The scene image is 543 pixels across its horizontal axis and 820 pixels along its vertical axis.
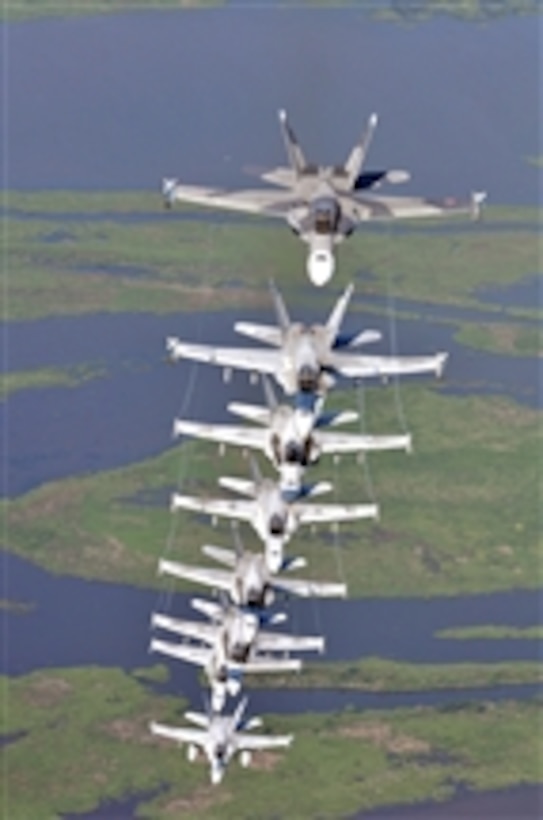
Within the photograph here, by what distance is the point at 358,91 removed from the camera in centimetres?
13838

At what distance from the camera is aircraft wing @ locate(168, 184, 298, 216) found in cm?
6725

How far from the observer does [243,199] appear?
68.1m

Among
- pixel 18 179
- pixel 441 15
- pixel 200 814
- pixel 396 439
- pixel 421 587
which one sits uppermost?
pixel 441 15

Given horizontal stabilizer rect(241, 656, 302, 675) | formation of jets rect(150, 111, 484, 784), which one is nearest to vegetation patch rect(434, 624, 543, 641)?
formation of jets rect(150, 111, 484, 784)

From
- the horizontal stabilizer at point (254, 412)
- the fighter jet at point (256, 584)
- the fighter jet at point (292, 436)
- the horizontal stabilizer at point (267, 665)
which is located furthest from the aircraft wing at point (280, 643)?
the horizontal stabilizer at point (254, 412)

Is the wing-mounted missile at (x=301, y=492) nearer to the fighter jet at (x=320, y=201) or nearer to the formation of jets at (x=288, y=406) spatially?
the formation of jets at (x=288, y=406)

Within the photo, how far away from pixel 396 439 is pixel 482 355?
194 feet

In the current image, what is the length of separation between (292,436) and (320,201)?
661 cm

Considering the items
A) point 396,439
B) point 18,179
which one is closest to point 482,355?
point 18,179

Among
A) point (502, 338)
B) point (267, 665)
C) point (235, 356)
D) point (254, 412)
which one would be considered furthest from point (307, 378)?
point (502, 338)

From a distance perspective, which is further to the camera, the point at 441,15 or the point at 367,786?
the point at 441,15

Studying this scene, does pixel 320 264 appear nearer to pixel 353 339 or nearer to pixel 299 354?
pixel 353 339

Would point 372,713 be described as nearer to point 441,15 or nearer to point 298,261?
point 298,261

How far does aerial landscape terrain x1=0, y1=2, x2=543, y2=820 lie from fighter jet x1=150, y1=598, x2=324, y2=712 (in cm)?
2380
